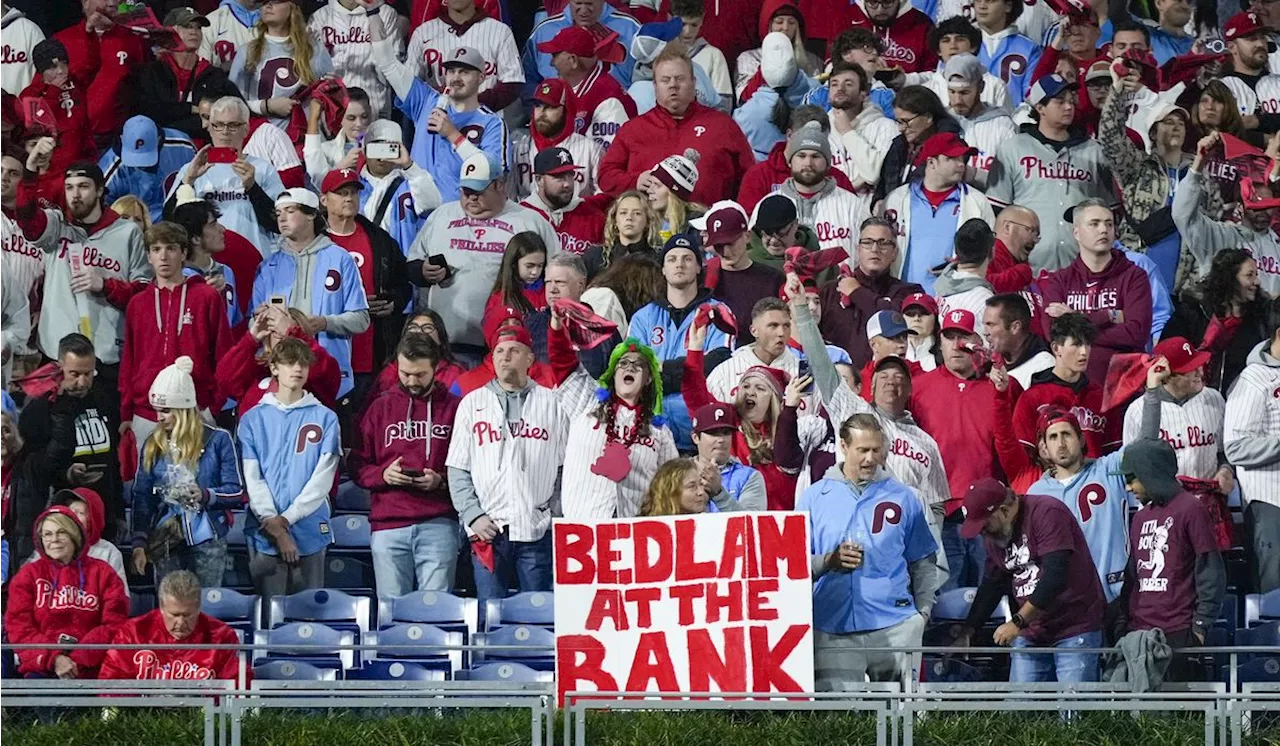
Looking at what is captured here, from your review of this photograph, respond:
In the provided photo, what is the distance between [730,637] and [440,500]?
201 cm

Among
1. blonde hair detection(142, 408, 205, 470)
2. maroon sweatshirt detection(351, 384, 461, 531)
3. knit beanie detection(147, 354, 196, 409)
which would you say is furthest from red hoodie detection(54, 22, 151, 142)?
maroon sweatshirt detection(351, 384, 461, 531)

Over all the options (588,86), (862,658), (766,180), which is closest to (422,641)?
(862,658)

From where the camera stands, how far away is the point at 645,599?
11.5 metres

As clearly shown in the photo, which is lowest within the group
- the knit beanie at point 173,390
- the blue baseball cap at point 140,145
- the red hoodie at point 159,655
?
the red hoodie at point 159,655

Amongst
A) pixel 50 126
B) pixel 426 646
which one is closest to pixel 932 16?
pixel 50 126

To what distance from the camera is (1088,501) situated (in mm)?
12492

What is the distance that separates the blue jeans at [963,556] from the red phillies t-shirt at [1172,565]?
104 cm

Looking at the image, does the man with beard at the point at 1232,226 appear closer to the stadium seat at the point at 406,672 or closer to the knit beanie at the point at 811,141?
the knit beanie at the point at 811,141

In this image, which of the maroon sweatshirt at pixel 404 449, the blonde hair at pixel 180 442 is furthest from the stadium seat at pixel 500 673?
the blonde hair at pixel 180 442

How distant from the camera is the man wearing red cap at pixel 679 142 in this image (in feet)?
49.0

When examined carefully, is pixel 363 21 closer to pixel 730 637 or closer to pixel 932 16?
pixel 932 16

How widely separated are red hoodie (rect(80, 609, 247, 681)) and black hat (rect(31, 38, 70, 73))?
491 centimetres

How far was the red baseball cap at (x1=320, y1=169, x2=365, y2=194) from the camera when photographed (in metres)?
14.2

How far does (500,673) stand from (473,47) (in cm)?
525
